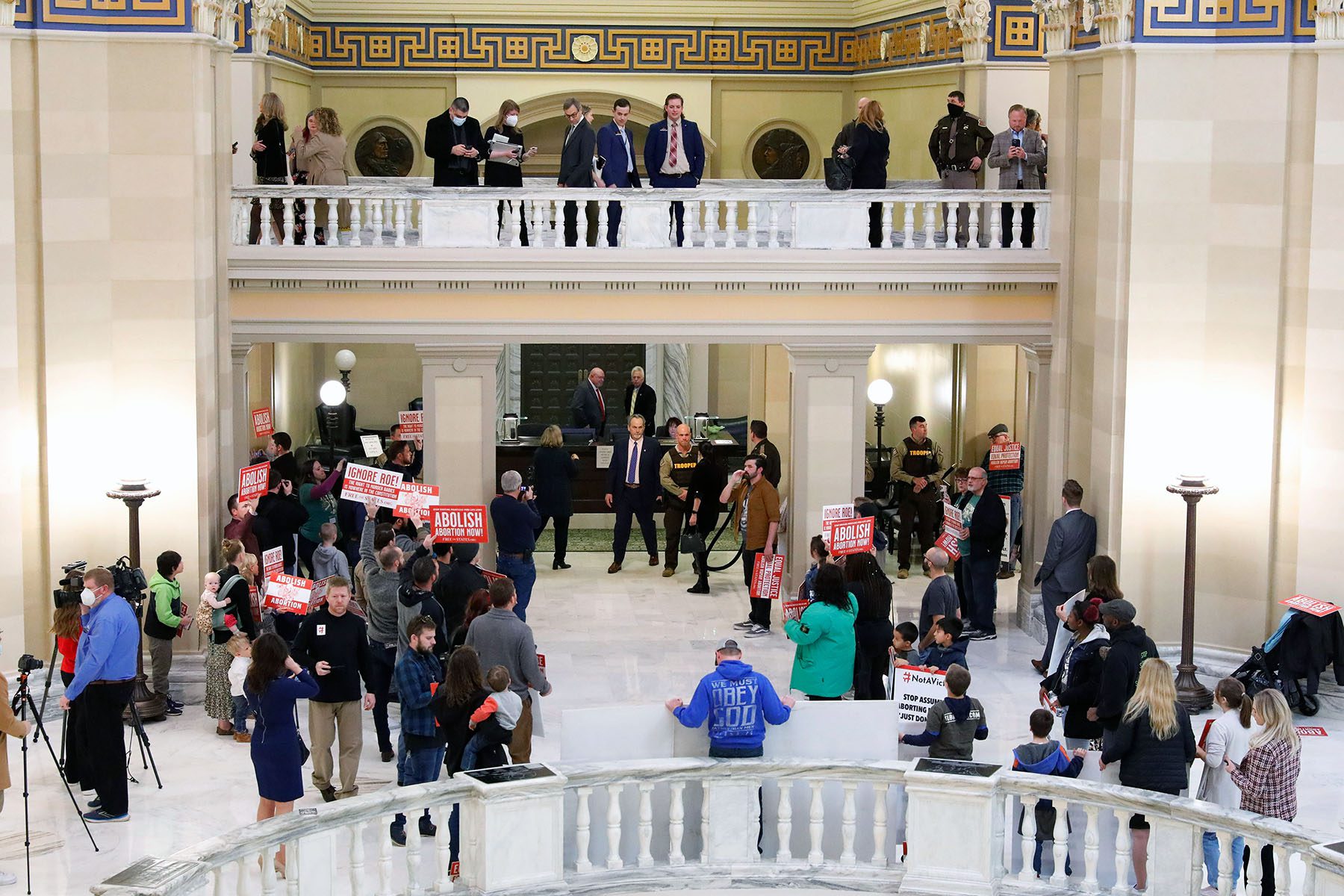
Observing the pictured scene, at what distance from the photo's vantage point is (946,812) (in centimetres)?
943

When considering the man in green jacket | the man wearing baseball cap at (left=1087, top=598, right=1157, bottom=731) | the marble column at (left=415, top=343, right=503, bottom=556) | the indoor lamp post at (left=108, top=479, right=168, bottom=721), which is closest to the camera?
the man wearing baseball cap at (left=1087, top=598, right=1157, bottom=731)

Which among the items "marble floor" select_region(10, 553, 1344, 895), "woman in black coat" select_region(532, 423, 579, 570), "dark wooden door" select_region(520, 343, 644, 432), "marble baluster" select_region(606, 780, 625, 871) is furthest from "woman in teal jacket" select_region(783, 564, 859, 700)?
"dark wooden door" select_region(520, 343, 644, 432)

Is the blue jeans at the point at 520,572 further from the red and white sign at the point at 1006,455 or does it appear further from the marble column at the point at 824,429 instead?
the red and white sign at the point at 1006,455

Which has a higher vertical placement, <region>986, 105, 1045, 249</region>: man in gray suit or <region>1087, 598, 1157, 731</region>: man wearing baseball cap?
<region>986, 105, 1045, 249</region>: man in gray suit

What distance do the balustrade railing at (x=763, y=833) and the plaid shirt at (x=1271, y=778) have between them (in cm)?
39

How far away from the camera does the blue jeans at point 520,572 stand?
15031mm

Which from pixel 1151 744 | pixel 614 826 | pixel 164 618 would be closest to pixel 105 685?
pixel 164 618

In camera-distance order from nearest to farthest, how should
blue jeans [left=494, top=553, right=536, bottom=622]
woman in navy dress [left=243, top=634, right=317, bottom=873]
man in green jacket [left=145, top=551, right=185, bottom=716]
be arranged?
woman in navy dress [left=243, top=634, right=317, bottom=873] → man in green jacket [left=145, top=551, right=185, bottom=716] → blue jeans [left=494, top=553, right=536, bottom=622]

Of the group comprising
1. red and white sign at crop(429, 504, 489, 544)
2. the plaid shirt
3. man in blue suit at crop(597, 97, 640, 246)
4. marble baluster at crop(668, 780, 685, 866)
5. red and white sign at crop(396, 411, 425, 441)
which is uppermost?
man in blue suit at crop(597, 97, 640, 246)

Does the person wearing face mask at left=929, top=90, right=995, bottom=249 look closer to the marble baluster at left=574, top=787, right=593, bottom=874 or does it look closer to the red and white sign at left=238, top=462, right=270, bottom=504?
the red and white sign at left=238, top=462, right=270, bottom=504

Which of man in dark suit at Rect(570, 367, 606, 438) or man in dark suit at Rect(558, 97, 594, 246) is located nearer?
man in dark suit at Rect(558, 97, 594, 246)

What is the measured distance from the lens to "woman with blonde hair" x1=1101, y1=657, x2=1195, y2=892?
9.56 meters

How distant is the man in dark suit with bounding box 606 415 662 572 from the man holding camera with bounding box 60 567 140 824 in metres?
7.08

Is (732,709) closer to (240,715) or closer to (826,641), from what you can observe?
(826,641)
